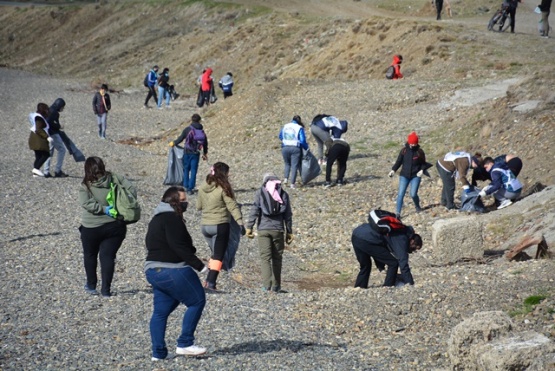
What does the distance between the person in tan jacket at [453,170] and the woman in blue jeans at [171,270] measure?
903 centimetres

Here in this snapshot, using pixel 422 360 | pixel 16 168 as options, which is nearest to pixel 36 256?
pixel 422 360

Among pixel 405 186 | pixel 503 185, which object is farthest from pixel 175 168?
pixel 503 185

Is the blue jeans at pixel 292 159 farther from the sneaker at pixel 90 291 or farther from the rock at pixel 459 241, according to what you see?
the sneaker at pixel 90 291

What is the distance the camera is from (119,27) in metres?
61.8

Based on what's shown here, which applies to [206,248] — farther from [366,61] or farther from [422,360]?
[366,61]

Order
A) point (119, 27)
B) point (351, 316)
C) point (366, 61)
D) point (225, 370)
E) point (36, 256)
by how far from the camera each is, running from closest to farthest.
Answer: point (225, 370)
point (351, 316)
point (36, 256)
point (366, 61)
point (119, 27)

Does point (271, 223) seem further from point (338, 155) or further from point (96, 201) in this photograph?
point (338, 155)

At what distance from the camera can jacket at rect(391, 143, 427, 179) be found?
1673 centimetres

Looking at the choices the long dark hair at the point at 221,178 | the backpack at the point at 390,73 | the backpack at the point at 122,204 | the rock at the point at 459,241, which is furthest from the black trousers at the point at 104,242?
the backpack at the point at 390,73

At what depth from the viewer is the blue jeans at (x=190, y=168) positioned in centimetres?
1878

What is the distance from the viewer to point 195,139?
18.3 m

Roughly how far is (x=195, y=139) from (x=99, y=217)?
7486 millimetres

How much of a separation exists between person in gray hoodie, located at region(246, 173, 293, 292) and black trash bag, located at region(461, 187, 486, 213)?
5652mm

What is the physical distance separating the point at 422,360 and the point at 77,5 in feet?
211
